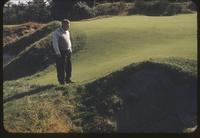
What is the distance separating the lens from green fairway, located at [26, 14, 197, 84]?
54.5 ft

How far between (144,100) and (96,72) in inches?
90.1

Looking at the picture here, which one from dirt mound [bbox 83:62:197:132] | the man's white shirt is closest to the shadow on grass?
the man's white shirt

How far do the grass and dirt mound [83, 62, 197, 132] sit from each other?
0.04 m

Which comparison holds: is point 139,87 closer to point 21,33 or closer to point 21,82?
point 21,82

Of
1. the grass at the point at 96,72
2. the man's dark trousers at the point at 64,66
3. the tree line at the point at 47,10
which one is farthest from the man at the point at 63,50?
the tree line at the point at 47,10

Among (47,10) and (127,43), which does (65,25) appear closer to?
(127,43)

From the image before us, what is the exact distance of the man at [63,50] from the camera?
14070 mm

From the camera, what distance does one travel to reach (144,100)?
46.2 ft

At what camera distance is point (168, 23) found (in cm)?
2264

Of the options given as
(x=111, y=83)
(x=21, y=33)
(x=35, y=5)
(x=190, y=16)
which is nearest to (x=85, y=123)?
(x=111, y=83)

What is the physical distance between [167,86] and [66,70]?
102 inches

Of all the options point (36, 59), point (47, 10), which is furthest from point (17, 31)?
point (36, 59)

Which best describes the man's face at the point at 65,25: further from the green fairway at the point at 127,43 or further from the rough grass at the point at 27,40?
the rough grass at the point at 27,40

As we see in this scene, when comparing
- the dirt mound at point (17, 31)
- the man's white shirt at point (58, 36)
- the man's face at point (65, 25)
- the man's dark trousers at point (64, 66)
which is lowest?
the dirt mound at point (17, 31)
